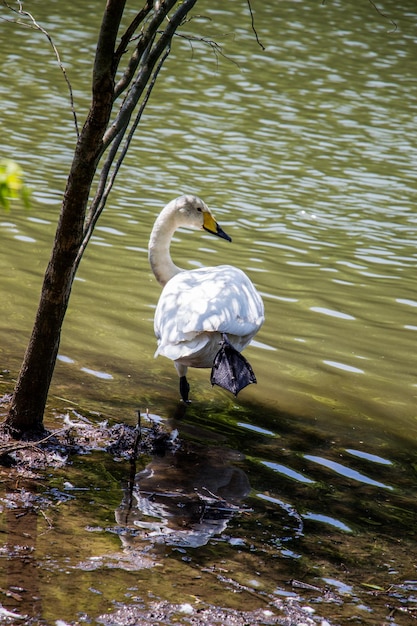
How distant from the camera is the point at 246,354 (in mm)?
7621

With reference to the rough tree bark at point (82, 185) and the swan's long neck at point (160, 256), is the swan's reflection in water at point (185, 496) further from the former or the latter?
the swan's long neck at point (160, 256)

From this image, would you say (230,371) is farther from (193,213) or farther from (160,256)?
(193,213)

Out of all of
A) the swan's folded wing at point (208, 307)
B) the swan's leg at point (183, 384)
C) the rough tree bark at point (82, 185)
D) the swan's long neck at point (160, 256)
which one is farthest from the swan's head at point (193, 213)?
the rough tree bark at point (82, 185)

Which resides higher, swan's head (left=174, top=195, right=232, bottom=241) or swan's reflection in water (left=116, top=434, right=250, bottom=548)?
swan's head (left=174, top=195, right=232, bottom=241)

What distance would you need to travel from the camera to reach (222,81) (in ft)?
61.8

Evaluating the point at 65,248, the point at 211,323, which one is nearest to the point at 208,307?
the point at 211,323

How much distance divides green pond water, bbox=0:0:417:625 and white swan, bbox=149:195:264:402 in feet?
1.53

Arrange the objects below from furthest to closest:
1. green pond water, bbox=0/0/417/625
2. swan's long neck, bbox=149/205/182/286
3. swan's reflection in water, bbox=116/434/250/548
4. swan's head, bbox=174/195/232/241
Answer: swan's head, bbox=174/195/232/241
swan's long neck, bbox=149/205/182/286
swan's reflection in water, bbox=116/434/250/548
green pond water, bbox=0/0/417/625

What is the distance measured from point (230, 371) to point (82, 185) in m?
1.53

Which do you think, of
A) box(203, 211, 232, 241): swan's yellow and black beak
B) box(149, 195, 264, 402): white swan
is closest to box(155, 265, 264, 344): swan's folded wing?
box(149, 195, 264, 402): white swan

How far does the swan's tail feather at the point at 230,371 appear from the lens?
5.39 meters

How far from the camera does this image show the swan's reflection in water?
169 inches

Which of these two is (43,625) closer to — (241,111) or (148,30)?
(148,30)

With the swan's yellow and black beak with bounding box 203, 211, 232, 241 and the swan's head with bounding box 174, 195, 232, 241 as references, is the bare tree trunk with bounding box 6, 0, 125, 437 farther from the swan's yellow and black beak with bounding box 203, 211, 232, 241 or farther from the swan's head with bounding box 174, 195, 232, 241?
the swan's yellow and black beak with bounding box 203, 211, 232, 241
